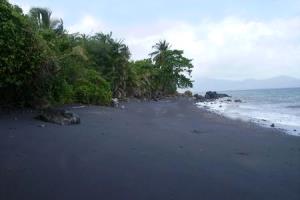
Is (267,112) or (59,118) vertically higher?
(59,118)

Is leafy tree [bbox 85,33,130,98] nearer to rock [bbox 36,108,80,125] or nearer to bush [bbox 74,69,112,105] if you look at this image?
bush [bbox 74,69,112,105]

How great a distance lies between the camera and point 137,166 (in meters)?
7.04

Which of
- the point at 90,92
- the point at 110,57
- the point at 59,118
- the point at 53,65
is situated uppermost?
the point at 110,57

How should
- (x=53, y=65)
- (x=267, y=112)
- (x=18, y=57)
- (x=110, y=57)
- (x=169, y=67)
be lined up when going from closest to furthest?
(x=18, y=57) < (x=53, y=65) < (x=267, y=112) < (x=110, y=57) < (x=169, y=67)

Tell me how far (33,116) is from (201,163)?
8.14 metres

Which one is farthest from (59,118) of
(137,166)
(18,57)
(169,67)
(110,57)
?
(169,67)

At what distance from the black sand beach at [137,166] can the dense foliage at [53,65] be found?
381 centimetres

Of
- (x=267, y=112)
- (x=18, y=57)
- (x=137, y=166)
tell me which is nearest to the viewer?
(x=137, y=166)

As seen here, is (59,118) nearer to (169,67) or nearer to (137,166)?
(137,166)

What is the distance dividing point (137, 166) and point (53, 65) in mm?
10239

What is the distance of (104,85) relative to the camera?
2719 cm

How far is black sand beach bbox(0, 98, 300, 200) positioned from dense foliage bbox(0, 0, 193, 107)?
3815 millimetres

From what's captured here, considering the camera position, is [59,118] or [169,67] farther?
[169,67]

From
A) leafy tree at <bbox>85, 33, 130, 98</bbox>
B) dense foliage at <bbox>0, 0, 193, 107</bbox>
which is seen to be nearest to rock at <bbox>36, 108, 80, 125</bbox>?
dense foliage at <bbox>0, 0, 193, 107</bbox>
